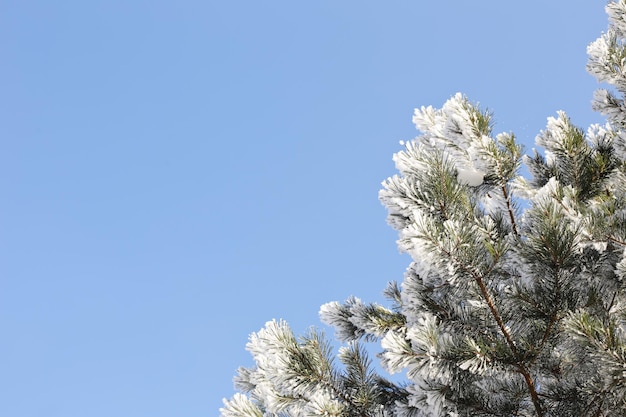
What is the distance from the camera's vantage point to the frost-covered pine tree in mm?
3580

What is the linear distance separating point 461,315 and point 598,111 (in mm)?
2383

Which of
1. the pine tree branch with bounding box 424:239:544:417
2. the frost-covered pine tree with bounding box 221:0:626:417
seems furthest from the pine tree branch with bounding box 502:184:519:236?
the pine tree branch with bounding box 424:239:544:417

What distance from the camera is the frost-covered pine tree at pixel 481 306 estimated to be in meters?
3.58

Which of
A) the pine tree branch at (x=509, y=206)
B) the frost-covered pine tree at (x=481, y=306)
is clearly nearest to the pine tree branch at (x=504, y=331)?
the frost-covered pine tree at (x=481, y=306)

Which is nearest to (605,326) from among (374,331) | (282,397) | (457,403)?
(457,403)

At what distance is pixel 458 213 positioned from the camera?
3.84 metres

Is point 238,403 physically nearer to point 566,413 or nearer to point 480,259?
point 480,259

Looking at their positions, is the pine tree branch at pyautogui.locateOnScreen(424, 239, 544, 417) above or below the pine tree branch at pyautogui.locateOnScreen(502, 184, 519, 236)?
below

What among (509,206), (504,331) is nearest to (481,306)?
(504,331)

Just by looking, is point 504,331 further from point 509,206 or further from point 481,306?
point 509,206

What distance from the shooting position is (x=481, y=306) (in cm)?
385

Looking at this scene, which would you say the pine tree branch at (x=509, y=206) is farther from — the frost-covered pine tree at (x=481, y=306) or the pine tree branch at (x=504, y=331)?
the pine tree branch at (x=504, y=331)

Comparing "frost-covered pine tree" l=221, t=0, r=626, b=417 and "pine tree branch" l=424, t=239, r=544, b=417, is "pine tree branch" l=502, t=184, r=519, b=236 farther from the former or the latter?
"pine tree branch" l=424, t=239, r=544, b=417

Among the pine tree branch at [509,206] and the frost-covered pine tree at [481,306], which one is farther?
the pine tree branch at [509,206]
